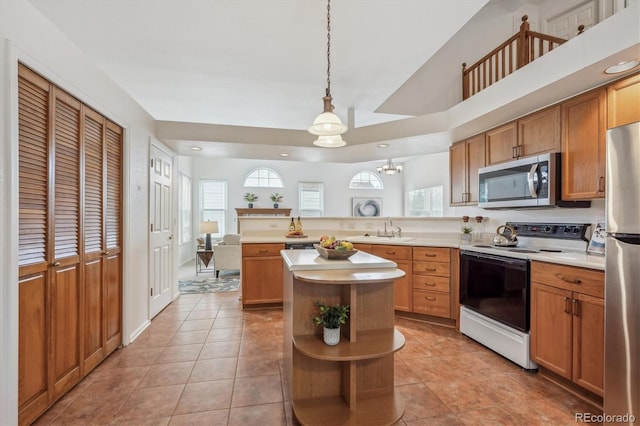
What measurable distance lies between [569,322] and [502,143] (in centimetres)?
168

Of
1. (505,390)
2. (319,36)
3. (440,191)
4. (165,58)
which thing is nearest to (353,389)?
(505,390)

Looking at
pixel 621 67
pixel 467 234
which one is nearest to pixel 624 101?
pixel 621 67

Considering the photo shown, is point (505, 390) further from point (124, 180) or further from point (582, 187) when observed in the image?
point (124, 180)

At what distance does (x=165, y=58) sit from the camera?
2979 mm

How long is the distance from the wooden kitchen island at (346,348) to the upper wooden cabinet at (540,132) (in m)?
1.77

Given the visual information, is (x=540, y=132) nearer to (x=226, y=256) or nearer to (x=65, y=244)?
(x=65, y=244)

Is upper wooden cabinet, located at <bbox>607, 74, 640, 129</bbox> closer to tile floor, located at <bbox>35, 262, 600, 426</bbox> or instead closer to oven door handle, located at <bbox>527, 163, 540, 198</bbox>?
oven door handle, located at <bbox>527, 163, 540, 198</bbox>

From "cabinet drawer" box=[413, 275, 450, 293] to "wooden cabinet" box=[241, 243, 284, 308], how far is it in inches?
68.0

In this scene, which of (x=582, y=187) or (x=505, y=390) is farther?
(x=582, y=187)

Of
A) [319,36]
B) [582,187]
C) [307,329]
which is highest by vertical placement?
[319,36]

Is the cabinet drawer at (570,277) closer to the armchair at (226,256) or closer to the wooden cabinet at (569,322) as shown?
the wooden cabinet at (569,322)

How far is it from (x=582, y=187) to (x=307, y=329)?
228 cm

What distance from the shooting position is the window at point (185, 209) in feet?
23.3

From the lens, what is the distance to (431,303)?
3260mm
